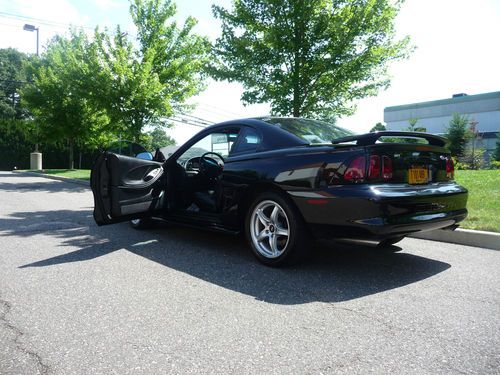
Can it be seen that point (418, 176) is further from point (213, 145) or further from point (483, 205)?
point (483, 205)

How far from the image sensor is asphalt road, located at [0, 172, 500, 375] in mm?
1917

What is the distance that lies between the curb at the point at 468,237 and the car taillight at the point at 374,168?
2.27m

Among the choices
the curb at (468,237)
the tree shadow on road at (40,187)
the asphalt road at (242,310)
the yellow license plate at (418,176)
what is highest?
the yellow license plate at (418,176)

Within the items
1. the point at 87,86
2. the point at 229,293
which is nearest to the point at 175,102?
the point at 87,86

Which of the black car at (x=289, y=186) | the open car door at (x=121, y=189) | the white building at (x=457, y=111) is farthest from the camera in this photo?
the white building at (x=457, y=111)

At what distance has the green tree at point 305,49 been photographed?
10.3 metres

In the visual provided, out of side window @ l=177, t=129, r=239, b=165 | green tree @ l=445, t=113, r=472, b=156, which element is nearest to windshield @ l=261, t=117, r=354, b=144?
side window @ l=177, t=129, r=239, b=165

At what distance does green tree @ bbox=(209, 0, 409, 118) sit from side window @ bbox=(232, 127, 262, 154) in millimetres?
7140

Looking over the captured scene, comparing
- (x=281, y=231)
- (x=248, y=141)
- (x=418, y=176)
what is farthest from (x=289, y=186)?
(x=418, y=176)

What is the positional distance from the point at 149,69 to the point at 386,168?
1380 centimetres

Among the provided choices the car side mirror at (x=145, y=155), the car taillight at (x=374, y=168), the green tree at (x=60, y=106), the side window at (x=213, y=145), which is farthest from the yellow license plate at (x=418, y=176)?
the green tree at (x=60, y=106)

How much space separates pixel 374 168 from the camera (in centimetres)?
306

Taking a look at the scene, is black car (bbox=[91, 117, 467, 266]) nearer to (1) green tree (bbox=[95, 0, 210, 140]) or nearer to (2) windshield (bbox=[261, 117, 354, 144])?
(2) windshield (bbox=[261, 117, 354, 144])

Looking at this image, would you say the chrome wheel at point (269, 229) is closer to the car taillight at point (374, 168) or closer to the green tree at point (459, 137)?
the car taillight at point (374, 168)
